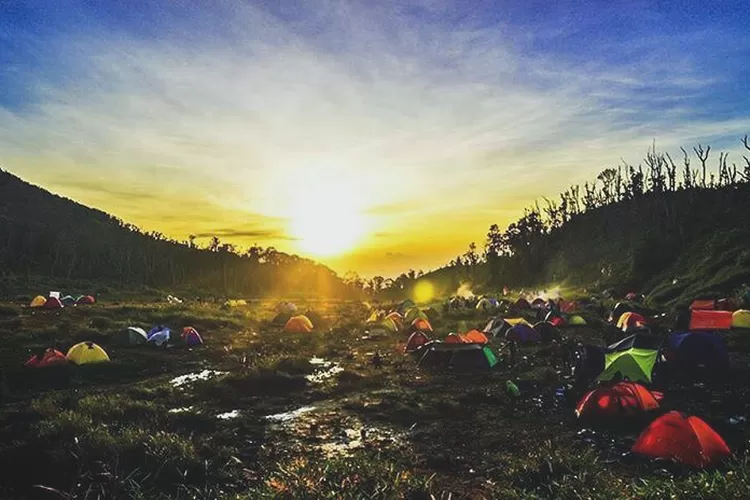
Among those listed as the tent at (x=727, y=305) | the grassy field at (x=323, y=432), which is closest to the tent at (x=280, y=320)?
the grassy field at (x=323, y=432)

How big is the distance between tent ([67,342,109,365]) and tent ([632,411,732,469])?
17847 mm

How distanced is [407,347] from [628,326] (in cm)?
1124

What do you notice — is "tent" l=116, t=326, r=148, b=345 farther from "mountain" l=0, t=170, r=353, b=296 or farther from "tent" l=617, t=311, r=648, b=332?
"mountain" l=0, t=170, r=353, b=296

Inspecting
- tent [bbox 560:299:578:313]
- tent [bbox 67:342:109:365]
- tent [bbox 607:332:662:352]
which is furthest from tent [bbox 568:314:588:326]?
tent [bbox 67:342:109:365]

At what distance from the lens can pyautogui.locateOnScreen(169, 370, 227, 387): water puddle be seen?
16.5 metres

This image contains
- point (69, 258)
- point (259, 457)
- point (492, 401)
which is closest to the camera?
point (259, 457)

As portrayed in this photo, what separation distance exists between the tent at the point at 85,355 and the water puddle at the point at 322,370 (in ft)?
26.2

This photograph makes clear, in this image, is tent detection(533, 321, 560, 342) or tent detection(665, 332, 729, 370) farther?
tent detection(533, 321, 560, 342)

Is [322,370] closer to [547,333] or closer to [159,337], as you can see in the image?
[159,337]

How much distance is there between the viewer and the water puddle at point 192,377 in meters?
16.5

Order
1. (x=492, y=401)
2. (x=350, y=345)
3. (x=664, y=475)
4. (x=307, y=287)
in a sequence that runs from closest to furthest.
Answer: (x=664, y=475), (x=492, y=401), (x=350, y=345), (x=307, y=287)

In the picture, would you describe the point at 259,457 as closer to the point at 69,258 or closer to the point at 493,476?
the point at 493,476

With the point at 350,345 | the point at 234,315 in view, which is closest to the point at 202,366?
the point at 350,345

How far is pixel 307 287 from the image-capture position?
145875 mm
